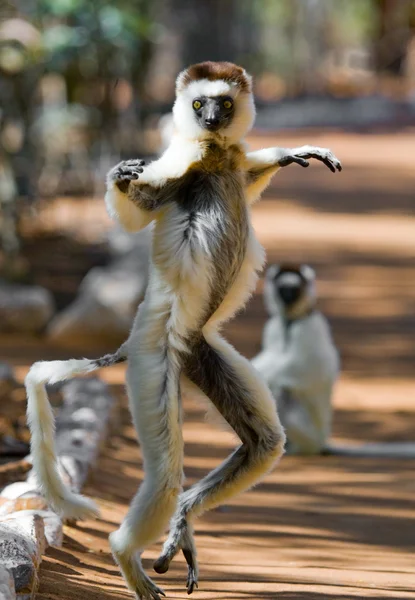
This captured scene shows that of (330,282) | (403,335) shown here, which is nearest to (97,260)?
(330,282)

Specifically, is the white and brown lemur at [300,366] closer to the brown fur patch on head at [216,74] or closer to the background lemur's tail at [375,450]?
the background lemur's tail at [375,450]

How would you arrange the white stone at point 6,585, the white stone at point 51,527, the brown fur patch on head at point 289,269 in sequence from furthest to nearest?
1. the brown fur patch on head at point 289,269
2. the white stone at point 51,527
3. the white stone at point 6,585

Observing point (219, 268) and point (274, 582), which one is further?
point (274, 582)

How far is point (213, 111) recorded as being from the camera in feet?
13.3

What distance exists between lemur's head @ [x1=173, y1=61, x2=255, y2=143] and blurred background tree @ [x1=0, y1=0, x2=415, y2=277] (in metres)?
7.51

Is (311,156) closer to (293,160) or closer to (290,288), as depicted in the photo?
(293,160)

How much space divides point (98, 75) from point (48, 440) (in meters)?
15.2

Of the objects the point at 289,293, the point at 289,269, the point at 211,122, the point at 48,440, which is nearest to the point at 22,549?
the point at 48,440

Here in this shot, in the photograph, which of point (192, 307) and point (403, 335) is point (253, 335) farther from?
point (192, 307)

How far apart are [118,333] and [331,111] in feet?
74.7

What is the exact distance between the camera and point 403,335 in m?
→ 13.2

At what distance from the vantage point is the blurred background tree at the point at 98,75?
14.3 m

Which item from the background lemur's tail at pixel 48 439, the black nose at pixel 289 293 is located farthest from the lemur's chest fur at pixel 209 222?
the black nose at pixel 289 293

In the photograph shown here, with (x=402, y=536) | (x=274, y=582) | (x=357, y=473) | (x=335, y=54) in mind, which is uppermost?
(x=274, y=582)
